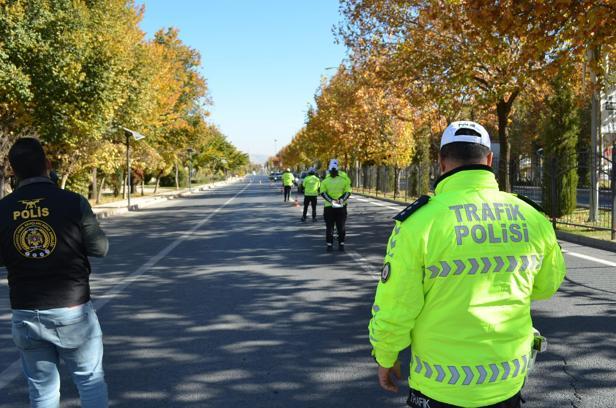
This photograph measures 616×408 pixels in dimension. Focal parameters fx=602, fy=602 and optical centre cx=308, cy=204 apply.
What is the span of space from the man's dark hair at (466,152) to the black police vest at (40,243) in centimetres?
195

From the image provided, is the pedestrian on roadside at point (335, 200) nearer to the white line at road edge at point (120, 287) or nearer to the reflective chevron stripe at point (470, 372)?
the white line at road edge at point (120, 287)

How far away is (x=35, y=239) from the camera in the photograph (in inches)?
120

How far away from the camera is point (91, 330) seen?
3242 mm

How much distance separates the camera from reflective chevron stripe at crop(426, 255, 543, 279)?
2.18 meters

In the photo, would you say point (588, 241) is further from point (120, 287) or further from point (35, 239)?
point (35, 239)

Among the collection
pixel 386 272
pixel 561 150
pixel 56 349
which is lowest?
pixel 56 349

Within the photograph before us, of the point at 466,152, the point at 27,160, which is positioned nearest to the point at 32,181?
the point at 27,160

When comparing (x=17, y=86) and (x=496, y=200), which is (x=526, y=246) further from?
(x=17, y=86)

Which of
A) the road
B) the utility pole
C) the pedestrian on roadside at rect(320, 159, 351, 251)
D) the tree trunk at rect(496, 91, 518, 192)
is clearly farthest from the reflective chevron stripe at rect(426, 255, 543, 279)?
the tree trunk at rect(496, 91, 518, 192)

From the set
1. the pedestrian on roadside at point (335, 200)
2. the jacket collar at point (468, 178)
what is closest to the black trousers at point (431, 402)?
the jacket collar at point (468, 178)

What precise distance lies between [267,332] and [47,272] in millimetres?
3289

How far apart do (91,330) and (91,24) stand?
73.6ft

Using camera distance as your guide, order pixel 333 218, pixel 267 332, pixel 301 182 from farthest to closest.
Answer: pixel 301 182
pixel 333 218
pixel 267 332

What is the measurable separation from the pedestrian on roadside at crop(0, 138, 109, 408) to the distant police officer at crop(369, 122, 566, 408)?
5.61 feet
